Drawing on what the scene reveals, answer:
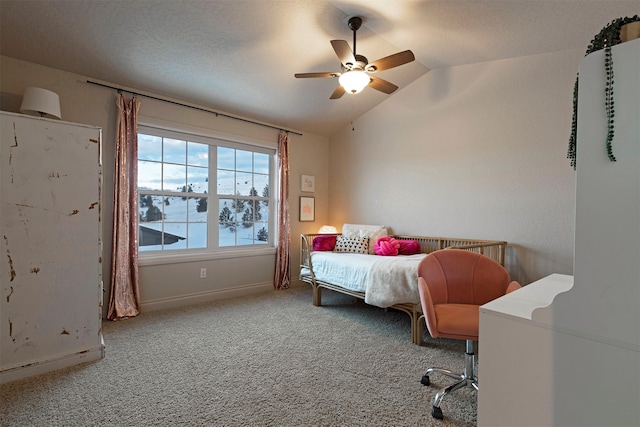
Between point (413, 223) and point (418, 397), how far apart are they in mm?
2588

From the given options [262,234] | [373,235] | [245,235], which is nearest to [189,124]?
[245,235]

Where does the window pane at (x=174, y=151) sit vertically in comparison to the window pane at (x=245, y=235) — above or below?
above

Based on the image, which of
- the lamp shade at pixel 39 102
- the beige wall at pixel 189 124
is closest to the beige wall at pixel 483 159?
the beige wall at pixel 189 124

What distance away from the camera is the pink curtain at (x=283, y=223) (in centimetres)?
446

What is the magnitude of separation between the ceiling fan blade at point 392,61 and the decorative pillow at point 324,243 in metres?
2.32

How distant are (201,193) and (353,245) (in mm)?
2101

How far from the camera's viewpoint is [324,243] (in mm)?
4199

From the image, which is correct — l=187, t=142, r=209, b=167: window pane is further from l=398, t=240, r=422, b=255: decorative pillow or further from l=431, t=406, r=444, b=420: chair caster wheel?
l=431, t=406, r=444, b=420: chair caster wheel

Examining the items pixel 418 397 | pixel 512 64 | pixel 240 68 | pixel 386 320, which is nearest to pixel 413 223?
pixel 386 320

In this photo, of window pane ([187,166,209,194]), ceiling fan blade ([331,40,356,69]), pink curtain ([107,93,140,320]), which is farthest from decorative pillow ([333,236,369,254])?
pink curtain ([107,93,140,320])

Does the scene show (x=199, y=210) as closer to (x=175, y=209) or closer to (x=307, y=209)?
(x=175, y=209)

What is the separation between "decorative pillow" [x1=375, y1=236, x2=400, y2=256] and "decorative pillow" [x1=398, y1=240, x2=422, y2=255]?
102 millimetres

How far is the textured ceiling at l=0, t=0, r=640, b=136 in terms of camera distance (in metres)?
2.34

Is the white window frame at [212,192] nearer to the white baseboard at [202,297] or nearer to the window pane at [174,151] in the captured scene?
the window pane at [174,151]
